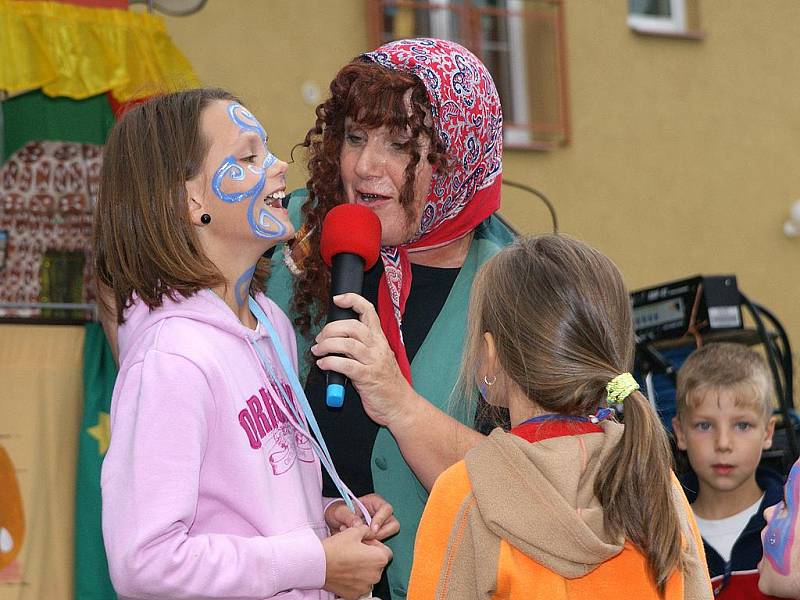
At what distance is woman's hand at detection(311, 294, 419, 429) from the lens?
2.02 metres

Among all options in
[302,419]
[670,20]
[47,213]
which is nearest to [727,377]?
[302,419]

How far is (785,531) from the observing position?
6.82 feet

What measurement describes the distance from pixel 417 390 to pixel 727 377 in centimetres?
167

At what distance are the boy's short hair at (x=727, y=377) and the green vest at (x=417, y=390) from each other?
1431 millimetres

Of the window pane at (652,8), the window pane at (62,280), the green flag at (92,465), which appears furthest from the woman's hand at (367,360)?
the window pane at (652,8)

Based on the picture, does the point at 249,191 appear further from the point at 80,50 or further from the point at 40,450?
the point at 80,50

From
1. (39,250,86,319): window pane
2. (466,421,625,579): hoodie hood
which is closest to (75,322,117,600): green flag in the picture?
(39,250,86,319): window pane

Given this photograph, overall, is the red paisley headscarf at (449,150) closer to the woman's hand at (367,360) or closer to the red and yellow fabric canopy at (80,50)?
the woman's hand at (367,360)

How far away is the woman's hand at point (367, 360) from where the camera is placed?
6.63ft

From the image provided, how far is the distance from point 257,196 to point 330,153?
0.48 meters

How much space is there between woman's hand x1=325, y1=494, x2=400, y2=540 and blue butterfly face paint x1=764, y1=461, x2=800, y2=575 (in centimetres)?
70

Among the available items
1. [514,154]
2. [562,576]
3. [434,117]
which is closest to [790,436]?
[434,117]

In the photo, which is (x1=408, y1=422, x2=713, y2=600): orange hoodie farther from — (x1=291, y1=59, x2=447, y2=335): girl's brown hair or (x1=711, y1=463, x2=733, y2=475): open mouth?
(x1=711, y1=463, x2=733, y2=475): open mouth

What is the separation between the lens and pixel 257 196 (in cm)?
214
